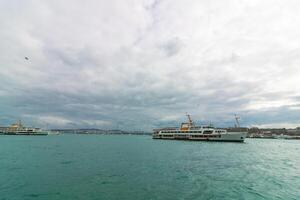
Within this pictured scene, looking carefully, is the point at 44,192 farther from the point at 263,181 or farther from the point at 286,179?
the point at 286,179

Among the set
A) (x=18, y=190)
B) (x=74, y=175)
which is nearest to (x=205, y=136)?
(x=74, y=175)

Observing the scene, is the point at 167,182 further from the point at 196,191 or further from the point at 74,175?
the point at 74,175

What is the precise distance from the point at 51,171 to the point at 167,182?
64.4 feet

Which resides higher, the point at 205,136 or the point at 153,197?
the point at 205,136

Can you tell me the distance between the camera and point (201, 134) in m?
143

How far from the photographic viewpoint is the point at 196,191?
24.9 m

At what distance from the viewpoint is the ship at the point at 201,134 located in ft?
434

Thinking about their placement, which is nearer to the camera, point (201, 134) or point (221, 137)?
point (221, 137)

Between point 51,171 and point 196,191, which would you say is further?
point 51,171

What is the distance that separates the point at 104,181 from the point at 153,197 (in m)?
9.05

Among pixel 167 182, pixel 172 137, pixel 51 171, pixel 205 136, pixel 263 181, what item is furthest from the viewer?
pixel 172 137

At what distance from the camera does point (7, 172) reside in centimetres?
3478

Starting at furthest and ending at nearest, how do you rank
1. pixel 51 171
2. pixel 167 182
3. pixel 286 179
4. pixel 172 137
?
1. pixel 172 137
2. pixel 51 171
3. pixel 286 179
4. pixel 167 182

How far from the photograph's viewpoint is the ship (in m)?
132
